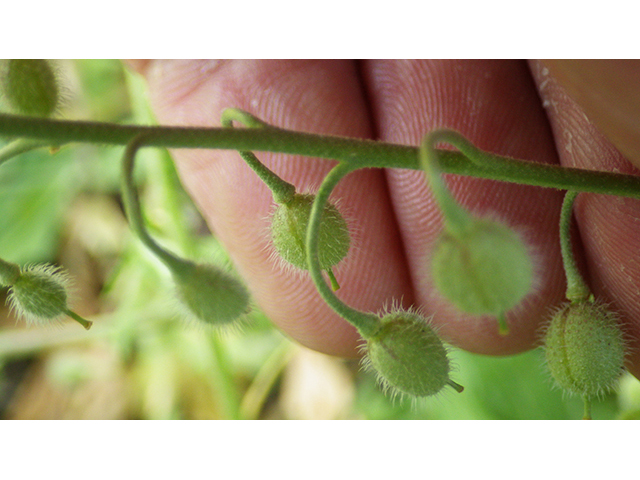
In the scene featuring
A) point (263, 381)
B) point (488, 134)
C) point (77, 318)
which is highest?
point (488, 134)

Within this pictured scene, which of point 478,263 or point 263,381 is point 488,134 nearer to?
point 478,263

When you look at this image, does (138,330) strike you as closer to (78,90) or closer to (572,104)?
(78,90)

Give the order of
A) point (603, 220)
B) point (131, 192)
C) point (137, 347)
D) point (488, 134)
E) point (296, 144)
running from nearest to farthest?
point (131, 192) < point (296, 144) < point (603, 220) < point (488, 134) < point (137, 347)

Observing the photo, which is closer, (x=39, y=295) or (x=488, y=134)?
(x=39, y=295)

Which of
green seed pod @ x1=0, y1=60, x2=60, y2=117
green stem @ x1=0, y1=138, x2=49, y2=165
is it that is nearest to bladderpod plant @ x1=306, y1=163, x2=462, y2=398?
green stem @ x1=0, y1=138, x2=49, y2=165

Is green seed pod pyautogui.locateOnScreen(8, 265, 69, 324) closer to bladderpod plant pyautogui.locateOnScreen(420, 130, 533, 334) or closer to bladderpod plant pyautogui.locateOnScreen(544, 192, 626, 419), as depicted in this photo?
bladderpod plant pyautogui.locateOnScreen(420, 130, 533, 334)

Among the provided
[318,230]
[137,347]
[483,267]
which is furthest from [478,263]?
[137,347]

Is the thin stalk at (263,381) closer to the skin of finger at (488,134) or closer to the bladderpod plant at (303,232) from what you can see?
the skin of finger at (488,134)

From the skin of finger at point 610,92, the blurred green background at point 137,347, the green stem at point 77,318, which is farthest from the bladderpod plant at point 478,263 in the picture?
the blurred green background at point 137,347

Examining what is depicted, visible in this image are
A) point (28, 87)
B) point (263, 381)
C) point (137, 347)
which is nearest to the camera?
point (28, 87)
